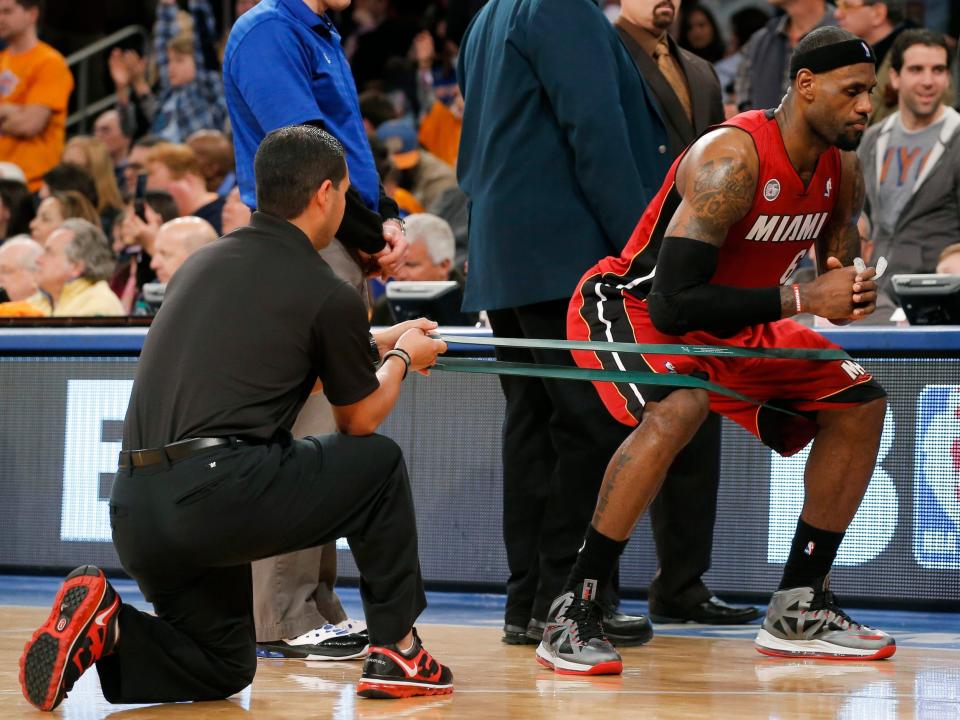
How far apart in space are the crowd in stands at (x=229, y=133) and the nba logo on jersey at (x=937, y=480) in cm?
133

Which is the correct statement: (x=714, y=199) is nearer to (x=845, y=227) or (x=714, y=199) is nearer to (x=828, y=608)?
(x=845, y=227)

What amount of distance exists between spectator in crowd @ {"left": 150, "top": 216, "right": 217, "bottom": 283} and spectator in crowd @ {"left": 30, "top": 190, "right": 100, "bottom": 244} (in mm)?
1964

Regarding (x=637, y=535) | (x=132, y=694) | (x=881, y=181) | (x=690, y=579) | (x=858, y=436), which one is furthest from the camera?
(x=881, y=181)

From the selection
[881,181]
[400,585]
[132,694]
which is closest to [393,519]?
[400,585]

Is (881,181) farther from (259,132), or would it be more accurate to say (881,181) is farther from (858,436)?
(259,132)

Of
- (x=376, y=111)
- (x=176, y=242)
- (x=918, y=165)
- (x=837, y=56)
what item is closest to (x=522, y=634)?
(x=837, y=56)

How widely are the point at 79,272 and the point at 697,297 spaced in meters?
4.66

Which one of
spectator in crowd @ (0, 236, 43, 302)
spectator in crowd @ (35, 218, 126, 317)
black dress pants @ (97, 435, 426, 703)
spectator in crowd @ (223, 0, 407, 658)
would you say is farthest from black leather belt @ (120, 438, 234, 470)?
spectator in crowd @ (0, 236, 43, 302)

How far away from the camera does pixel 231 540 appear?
3.45 meters

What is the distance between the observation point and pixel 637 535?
18.8 feet

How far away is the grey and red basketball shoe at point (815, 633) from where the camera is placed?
170 inches

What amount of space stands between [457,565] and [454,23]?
7.16m

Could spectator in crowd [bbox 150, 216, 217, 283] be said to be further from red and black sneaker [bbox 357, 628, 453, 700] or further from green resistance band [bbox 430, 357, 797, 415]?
red and black sneaker [bbox 357, 628, 453, 700]

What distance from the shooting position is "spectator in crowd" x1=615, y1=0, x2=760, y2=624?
5.11m
